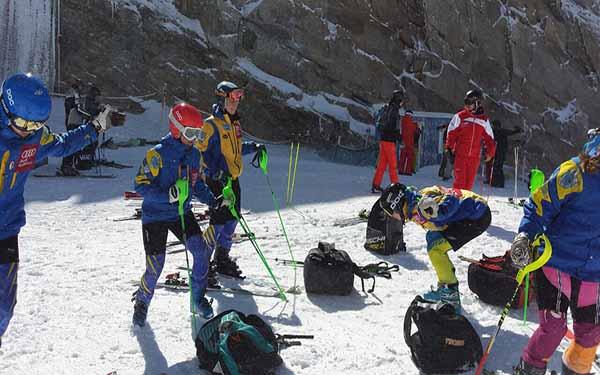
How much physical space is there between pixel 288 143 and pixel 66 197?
10.3 metres

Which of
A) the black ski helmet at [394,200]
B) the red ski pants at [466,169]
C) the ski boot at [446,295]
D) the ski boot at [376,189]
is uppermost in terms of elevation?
the red ski pants at [466,169]

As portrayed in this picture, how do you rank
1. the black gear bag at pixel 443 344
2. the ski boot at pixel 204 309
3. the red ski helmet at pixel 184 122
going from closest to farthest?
the black gear bag at pixel 443 344 < the red ski helmet at pixel 184 122 < the ski boot at pixel 204 309

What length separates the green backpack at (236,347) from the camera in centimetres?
347

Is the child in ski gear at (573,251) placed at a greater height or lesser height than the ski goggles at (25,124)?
lesser

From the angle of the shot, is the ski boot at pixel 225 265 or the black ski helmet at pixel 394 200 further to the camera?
the ski boot at pixel 225 265

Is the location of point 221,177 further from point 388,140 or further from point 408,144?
point 408,144

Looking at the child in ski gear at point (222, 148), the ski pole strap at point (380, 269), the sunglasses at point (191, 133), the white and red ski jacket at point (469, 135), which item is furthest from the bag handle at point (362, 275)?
the white and red ski jacket at point (469, 135)

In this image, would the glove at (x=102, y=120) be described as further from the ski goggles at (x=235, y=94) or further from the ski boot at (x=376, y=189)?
the ski boot at (x=376, y=189)

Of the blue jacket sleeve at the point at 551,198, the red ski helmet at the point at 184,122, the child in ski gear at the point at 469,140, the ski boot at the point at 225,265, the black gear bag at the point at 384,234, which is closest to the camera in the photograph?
the blue jacket sleeve at the point at 551,198

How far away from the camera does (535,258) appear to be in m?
3.21

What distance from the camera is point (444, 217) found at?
434 centimetres

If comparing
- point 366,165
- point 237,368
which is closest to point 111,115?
point 237,368

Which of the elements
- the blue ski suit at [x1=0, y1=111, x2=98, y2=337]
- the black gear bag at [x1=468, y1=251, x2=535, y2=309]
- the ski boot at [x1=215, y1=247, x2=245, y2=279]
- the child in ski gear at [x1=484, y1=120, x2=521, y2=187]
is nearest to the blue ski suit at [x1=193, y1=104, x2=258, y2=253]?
the ski boot at [x1=215, y1=247, x2=245, y2=279]

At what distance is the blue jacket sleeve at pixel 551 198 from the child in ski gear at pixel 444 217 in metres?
1.05
